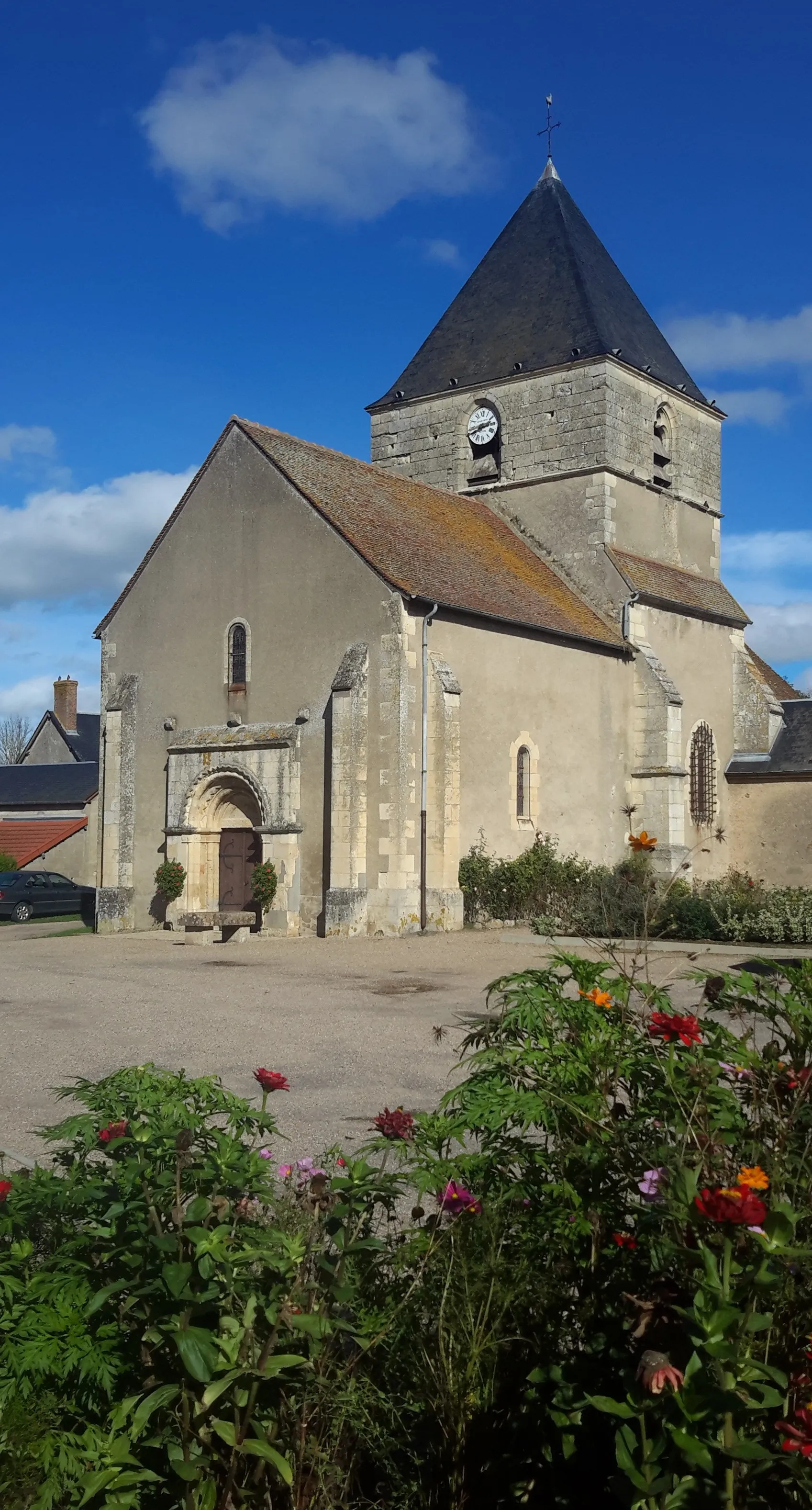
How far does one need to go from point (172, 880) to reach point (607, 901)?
7977mm

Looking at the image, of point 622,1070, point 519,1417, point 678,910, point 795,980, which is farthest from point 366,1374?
point 678,910

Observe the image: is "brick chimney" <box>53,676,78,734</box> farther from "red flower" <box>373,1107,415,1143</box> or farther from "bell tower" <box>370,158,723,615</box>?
"red flower" <box>373,1107,415,1143</box>

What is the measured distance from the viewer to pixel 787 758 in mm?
27047

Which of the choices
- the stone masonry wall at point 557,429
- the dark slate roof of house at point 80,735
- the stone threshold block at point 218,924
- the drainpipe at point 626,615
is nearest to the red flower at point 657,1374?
the stone threshold block at point 218,924

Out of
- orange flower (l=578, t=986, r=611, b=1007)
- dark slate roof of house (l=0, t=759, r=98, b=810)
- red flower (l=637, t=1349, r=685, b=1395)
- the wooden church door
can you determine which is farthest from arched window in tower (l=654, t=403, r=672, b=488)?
red flower (l=637, t=1349, r=685, b=1395)

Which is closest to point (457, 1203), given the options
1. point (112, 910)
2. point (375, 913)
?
point (375, 913)

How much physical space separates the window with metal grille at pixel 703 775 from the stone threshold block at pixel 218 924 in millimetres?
11055

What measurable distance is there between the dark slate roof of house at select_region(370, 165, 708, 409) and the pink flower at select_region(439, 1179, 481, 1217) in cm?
2370

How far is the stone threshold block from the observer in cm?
1984

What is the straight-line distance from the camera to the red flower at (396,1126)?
3079mm

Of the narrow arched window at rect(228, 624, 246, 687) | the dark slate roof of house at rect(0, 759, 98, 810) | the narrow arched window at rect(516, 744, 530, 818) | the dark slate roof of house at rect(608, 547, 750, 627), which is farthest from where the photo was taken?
the dark slate roof of house at rect(0, 759, 98, 810)

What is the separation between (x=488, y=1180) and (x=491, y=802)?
17771 millimetres

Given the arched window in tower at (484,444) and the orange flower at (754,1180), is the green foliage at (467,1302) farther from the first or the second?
the arched window in tower at (484,444)

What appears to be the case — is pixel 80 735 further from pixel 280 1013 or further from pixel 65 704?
pixel 280 1013
